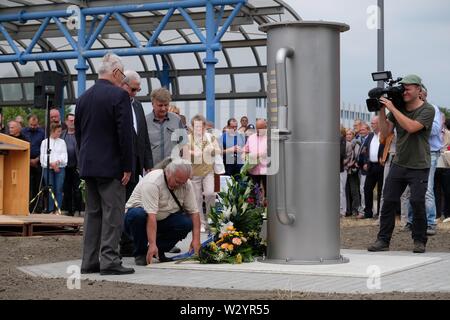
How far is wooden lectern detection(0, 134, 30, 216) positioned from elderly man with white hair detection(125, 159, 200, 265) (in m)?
5.93

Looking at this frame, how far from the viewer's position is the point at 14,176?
53.3ft

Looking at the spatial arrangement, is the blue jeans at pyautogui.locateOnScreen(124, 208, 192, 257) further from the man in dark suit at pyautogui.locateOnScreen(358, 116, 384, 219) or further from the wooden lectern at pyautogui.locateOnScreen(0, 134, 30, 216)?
the man in dark suit at pyautogui.locateOnScreen(358, 116, 384, 219)

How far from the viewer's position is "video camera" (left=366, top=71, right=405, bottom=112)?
11.5 m

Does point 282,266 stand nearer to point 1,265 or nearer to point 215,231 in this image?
point 215,231

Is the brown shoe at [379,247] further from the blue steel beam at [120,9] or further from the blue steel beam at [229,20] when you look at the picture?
the blue steel beam at [120,9]

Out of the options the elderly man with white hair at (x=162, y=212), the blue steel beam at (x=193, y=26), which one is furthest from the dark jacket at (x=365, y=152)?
the elderly man with white hair at (x=162, y=212)

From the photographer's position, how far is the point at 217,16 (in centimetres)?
2181

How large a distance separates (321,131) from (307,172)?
1.49 feet

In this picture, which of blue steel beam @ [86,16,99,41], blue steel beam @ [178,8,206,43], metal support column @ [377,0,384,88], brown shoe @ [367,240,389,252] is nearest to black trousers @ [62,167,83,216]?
blue steel beam @ [178,8,206,43]

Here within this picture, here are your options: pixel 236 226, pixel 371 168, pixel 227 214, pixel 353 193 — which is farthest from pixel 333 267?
pixel 353 193

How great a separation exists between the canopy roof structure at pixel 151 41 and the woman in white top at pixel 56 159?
3393mm

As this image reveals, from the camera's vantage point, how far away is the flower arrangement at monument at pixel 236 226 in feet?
34.0
